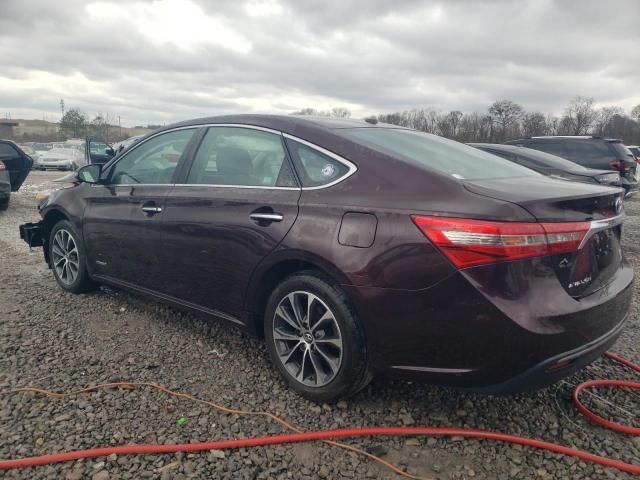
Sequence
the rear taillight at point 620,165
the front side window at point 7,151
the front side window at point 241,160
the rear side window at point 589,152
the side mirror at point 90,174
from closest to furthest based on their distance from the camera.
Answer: the front side window at point 241,160 < the side mirror at point 90,174 < the front side window at point 7,151 < the rear taillight at point 620,165 < the rear side window at point 589,152

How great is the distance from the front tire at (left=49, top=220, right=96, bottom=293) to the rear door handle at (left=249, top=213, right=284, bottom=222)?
220cm

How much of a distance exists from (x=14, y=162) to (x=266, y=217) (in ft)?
32.2

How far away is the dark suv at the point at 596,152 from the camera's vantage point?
439 inches

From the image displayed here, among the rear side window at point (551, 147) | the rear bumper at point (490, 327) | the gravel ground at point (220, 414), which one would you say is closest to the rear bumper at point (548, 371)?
the rear bumper at point (490, 327)

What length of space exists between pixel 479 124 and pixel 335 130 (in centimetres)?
5493

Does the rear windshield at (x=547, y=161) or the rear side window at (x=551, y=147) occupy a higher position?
the rear side window at (x=551, y=147)

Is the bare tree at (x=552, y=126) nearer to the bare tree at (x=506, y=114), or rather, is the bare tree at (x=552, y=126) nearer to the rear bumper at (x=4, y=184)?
the bare tree at (x=506, y=114)

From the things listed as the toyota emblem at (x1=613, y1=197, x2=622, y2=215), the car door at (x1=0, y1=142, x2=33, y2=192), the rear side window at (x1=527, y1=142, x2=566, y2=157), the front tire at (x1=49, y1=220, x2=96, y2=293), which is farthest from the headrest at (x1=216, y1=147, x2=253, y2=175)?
the rear side window at (x1=527, y1=142, x2=566, y2=157)

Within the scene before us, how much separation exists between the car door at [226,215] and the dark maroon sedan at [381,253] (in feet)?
0.03

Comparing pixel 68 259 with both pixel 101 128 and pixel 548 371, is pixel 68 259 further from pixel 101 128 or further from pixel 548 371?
pixel 101 128

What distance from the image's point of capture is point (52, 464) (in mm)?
2338

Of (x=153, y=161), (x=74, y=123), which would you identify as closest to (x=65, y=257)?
(x=153, y=161)

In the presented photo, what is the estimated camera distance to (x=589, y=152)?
452 inches

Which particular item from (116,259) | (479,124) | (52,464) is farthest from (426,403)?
(479,124)
